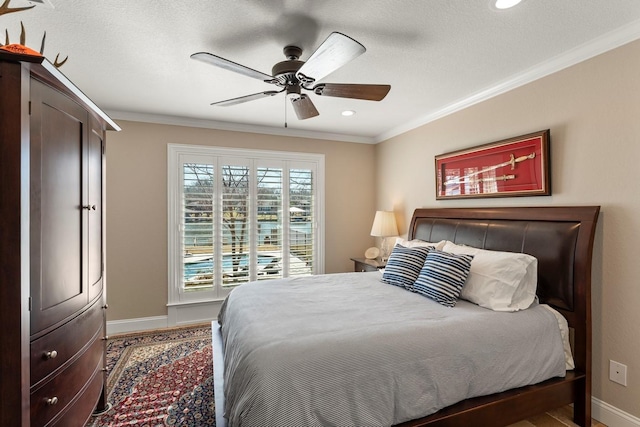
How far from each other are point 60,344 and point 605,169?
328 centimetres

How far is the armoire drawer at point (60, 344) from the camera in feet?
4.20

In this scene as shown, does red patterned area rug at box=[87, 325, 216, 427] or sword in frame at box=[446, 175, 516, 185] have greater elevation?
sword in frame at box=[446, 175, 516, 185]

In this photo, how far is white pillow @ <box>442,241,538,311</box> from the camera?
209 cm

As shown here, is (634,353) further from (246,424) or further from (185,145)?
(185,145)

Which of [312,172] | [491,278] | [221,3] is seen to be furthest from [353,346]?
[312,172]

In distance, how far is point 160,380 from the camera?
8.36ft

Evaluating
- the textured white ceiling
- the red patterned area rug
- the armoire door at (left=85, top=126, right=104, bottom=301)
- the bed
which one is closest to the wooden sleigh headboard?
the bed

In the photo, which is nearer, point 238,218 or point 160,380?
point 160,380

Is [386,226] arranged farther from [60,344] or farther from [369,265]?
[60,344]

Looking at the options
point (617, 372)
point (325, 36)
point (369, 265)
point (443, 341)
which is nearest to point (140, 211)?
point (369, 265)

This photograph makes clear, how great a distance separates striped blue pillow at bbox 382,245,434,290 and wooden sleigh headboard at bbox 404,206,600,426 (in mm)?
595

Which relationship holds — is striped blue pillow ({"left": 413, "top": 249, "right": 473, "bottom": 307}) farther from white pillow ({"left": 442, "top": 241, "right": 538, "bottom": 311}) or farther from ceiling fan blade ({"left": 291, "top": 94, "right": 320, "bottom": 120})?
ceiling fan blade ({"left": 291, "top": 94, "right": 320, "bottom": 120})

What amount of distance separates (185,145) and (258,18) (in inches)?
93.8

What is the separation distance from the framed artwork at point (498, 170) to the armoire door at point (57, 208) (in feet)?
10.1
